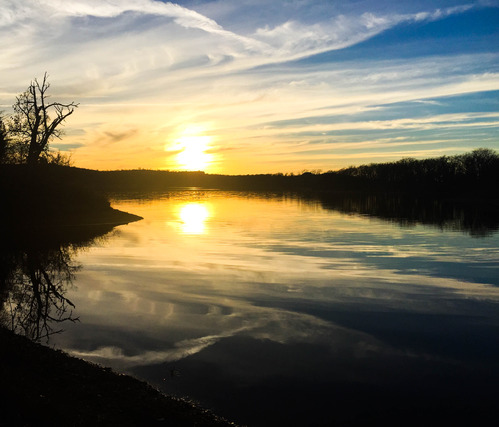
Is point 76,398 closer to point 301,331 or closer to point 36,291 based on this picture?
point 301,331

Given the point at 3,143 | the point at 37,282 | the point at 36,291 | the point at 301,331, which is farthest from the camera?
→ the point at 3,143

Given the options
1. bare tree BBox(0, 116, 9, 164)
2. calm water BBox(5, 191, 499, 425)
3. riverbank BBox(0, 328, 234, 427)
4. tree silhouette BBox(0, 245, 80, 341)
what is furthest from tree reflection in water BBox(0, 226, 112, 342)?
bare tree BBox(0, 116, 9, 164)

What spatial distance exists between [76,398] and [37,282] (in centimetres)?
1576

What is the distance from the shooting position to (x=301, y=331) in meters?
15.4

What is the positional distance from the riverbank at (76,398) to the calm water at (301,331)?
104 cm

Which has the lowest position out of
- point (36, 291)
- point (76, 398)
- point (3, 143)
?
point (36, 291)

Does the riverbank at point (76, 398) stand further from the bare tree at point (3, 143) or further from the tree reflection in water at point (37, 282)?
the bare tree at point (3, 143)

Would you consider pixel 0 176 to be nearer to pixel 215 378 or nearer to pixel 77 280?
pixel 77 280

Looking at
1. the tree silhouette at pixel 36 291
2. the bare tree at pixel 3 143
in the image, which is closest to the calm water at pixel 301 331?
the tree silhouette at pixel 36 291

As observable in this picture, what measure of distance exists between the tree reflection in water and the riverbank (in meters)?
4.24

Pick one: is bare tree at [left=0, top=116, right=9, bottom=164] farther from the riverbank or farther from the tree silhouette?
the riverbank

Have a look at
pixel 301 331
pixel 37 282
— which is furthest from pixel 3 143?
pixel 301 331

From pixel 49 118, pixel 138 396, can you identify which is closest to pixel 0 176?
pixel 49 118

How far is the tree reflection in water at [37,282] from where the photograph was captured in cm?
1605
